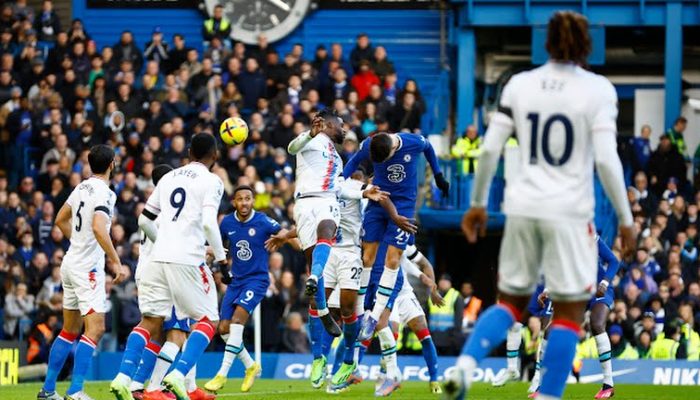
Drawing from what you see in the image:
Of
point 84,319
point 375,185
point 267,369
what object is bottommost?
point 267,369

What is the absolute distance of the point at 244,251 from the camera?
18.5 meters

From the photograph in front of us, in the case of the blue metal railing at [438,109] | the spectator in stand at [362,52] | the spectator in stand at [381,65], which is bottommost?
the blue metal railing at [438,109]

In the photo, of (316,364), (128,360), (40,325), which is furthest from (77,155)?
(128,360)

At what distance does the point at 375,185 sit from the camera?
17.1 m

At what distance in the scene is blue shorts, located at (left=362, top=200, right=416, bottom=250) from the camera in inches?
670

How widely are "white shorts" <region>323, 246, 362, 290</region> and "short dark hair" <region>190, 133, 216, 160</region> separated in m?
4.35

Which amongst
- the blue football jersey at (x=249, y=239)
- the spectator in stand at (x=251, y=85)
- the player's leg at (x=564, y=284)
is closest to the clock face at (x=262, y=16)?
the spectator in stand at (x=251, y=85)

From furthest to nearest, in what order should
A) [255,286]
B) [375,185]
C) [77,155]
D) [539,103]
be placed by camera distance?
1. [77,155]
2. [255,286]
3. [375,185]
4. [539,103]

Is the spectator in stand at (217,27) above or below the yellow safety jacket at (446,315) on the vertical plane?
above

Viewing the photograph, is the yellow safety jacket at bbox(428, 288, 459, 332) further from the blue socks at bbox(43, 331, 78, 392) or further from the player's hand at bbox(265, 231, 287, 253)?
the blue socks at bbox(43, 331, 78, 392)

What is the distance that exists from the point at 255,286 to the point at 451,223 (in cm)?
1185

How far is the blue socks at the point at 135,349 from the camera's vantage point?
1326 centimetres

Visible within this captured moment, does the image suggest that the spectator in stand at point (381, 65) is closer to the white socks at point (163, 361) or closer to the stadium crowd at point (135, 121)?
the stadium crowd at point (135, 121)

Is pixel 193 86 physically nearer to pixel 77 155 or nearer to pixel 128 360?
pixel 77 155
